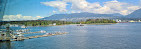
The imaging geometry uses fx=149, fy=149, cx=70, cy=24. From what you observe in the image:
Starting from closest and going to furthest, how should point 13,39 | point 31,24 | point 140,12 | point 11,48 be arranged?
point 11,48 → point 13,39 → point 31,24 → point 140,12

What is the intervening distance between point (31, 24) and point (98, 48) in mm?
37049

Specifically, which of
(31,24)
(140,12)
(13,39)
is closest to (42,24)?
(31,24)

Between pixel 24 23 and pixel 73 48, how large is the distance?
39.0m

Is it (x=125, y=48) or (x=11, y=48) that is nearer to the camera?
(x=125, y=48)

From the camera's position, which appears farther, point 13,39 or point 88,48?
point 13,39

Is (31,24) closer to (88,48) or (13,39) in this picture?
(13,39)

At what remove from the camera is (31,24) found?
143 ft

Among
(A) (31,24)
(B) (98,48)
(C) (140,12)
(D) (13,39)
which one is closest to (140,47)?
(B) (98,48)

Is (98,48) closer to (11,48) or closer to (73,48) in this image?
(73,48)

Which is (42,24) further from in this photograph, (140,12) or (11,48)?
(140,12)

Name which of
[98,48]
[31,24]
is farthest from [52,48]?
[31,24]

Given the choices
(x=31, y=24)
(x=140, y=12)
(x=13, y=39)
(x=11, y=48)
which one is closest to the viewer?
(x=11, y=48)

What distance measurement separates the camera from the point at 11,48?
927 centimetres

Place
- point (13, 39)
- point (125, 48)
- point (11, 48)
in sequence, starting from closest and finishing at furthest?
1. point (125, 48)
2. point (11, 48)
3. point (13, 39)
